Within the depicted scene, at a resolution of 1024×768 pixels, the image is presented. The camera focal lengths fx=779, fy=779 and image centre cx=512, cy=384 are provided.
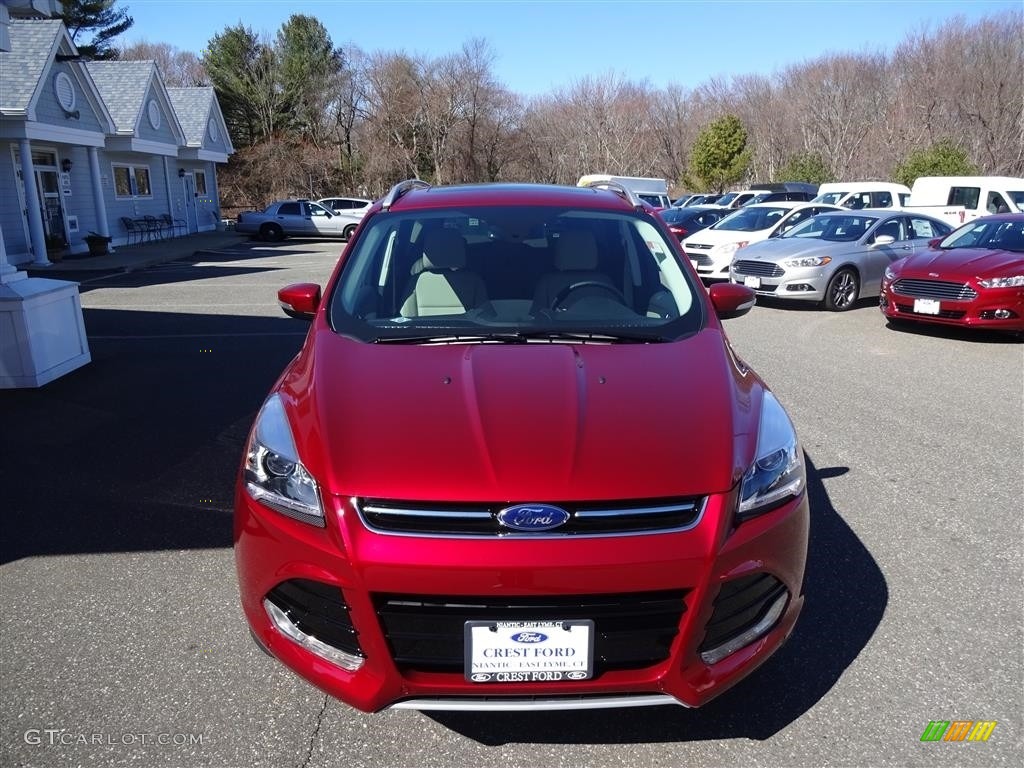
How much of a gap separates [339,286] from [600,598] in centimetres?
203

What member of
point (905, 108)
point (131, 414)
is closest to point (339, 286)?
point (131, 414)

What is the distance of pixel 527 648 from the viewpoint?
221 cm

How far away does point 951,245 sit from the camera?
10.8m

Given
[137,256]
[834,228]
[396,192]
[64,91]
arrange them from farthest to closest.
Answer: [137,256], [64,91], [834,228], [396,192]

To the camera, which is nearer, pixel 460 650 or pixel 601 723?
pixel 460 650

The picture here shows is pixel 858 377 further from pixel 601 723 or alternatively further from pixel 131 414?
pixel 131 414

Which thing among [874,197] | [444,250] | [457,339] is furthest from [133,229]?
[457,339]

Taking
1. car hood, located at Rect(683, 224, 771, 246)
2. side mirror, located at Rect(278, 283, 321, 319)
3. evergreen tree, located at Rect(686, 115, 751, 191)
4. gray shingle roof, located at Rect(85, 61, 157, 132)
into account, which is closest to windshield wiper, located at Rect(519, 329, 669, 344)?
side mirror, located at Rect(278, 283, 321, 319)

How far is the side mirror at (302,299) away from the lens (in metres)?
3.84

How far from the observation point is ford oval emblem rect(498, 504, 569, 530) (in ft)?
7.34

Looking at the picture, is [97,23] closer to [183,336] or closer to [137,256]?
[137,256]

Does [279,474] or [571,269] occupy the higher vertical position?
[571,269]

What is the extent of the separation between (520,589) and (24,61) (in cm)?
2215

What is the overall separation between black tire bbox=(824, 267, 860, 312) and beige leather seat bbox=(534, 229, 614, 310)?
938 centimetres
